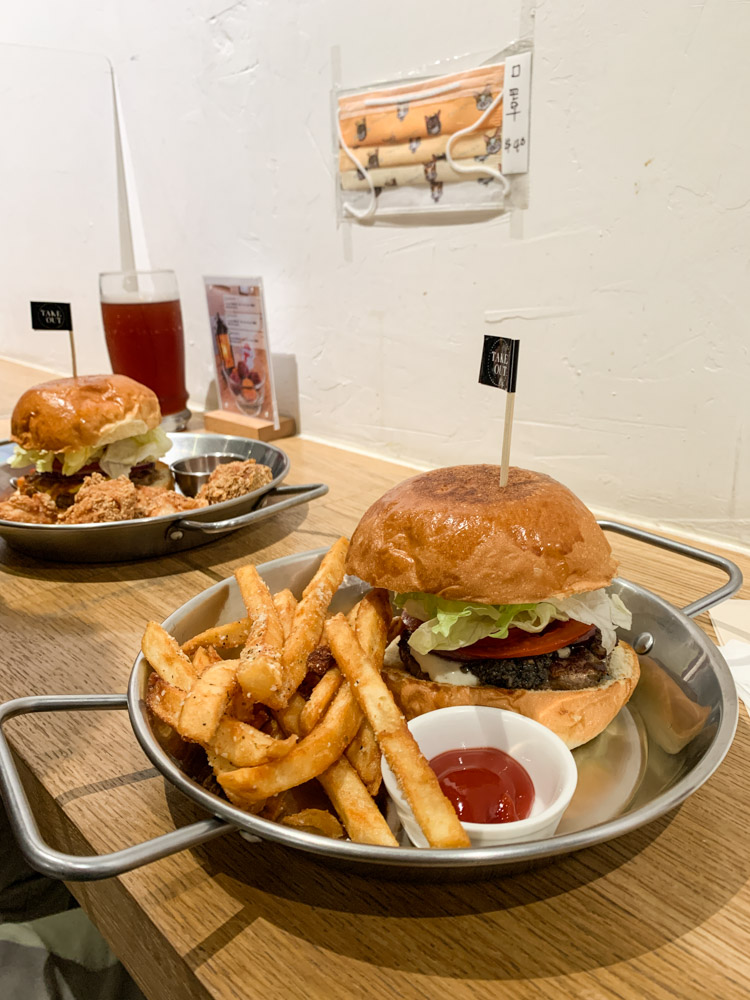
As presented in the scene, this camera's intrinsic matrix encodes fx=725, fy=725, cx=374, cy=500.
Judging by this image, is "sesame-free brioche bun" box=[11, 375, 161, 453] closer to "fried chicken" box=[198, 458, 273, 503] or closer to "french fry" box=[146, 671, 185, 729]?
"fried chicken" box=[198, 458, 273, 503]

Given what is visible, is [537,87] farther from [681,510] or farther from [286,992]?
[286,992]

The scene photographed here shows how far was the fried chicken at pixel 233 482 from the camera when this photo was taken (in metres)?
1.96

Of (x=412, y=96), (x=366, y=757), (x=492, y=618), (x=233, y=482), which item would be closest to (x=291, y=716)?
(x=366, y=757)

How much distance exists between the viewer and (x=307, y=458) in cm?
283

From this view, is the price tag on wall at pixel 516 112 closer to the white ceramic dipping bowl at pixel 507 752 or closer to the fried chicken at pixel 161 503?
the fried chicken at pixel 161 503

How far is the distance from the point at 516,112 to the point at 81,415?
1498 millimetres

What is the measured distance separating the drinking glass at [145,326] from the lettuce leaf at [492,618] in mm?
2232

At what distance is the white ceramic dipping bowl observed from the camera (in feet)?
2.73

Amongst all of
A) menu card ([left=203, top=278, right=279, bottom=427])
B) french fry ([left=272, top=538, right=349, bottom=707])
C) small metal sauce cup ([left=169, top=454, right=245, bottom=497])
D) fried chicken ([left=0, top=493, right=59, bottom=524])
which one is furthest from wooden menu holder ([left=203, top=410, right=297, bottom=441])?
french fry ([left=272, top=538, right=349, bottom=707])

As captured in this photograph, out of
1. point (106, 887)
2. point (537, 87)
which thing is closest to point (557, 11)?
point (537, 87)

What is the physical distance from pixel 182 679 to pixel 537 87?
72.4 inches

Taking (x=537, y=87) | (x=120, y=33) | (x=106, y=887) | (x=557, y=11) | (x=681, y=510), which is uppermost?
(x=120, y=33)

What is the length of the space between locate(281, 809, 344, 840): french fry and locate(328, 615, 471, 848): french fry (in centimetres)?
12

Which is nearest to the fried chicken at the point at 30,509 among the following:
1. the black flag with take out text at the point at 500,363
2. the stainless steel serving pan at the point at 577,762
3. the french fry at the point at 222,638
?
the stainless steel serving pan at the point at 577,762
